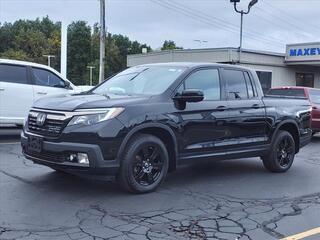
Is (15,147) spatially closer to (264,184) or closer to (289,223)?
(264,184)

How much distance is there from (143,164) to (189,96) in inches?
44.1

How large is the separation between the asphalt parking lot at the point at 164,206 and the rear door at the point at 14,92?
3303 mm

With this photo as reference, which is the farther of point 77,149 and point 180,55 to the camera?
point 180,55

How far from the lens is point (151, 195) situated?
Result: 688 centimetres

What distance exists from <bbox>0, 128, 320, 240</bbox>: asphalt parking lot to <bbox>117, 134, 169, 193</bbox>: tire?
0.15m

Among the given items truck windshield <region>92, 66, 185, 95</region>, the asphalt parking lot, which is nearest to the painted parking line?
the asphalt parking lot

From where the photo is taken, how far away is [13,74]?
1195 centimetres

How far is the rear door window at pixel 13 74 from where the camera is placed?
11789 millimetres

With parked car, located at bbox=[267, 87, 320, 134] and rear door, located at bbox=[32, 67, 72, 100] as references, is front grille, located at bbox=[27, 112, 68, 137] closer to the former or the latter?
rear door, located at bbox=[32, 67, 72, 100]

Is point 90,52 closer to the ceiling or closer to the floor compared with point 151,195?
closer to the ceiling

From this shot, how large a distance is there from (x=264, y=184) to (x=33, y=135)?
3.61 meters

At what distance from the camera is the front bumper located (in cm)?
635

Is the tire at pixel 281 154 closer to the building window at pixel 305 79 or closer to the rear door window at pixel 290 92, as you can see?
the rear door window at pixel 290 92

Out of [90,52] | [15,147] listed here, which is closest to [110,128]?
[15,147]
